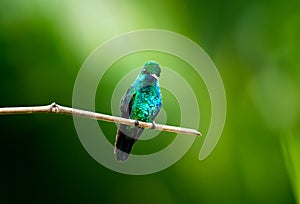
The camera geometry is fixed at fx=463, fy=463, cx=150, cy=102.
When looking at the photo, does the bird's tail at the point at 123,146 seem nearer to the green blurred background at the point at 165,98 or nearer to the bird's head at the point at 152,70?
the bird's head at the point at 152,70

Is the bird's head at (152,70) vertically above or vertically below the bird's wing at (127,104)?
above

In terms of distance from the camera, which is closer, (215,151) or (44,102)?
(44,102)

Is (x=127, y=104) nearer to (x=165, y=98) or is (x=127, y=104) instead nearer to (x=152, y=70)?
(x=152, y=70)

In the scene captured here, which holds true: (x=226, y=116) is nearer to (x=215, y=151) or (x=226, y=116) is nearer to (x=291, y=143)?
(x=215, y=151)

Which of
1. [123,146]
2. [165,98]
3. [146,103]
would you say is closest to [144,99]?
[146,103]

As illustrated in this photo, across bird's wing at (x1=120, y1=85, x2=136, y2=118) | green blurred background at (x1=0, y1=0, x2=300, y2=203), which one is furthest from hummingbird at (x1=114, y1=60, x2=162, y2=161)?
green blurred background at (x1=0, y1=0, x2=300, y2=203)

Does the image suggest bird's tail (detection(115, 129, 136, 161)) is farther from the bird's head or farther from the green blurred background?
the green blurred background

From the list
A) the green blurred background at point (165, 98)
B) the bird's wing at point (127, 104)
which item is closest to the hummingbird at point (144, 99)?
the bird's wing at point (127, 104)

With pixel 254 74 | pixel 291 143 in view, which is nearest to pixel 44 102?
pixel 254 74
